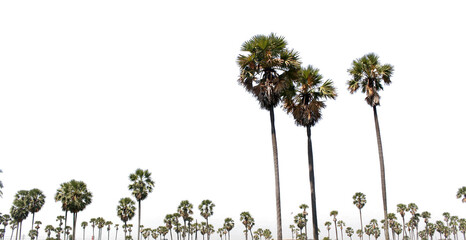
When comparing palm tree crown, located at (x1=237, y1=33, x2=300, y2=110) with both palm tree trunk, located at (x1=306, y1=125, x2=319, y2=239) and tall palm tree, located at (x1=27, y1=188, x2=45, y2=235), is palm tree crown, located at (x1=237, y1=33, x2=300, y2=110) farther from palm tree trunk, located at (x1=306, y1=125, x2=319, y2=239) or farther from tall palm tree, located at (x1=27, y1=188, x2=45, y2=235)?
tall palm tree, located at (x1=27, y1=188, x2=45, y2=235)

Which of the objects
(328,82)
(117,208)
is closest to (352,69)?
(328,82)

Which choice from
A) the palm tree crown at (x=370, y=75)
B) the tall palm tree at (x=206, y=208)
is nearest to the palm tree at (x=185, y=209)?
the tall palm tree at (x=206, y=208)

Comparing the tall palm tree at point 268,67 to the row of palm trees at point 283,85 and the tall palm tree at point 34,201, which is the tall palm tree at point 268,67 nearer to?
the row of palm trees at point 283,85

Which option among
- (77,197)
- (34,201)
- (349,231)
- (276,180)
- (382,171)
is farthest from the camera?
(349,231)

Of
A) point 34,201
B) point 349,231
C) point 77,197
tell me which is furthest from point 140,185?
point 349,231

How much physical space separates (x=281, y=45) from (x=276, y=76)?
1.92 m

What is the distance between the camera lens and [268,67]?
21.1 m

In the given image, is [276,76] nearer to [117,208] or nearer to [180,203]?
Result: [117,208]

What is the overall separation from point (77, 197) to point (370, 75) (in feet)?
156

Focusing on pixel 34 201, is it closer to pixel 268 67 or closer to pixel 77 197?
pixel 77 197

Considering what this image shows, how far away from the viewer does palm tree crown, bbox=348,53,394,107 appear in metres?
26.1

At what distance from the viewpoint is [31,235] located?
365ft

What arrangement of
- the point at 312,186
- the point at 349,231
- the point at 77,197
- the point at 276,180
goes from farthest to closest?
the point at 349,231 < the point at 77,197 < the point at 312,186 < the point at 276,180

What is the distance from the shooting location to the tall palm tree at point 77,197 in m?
53.2
